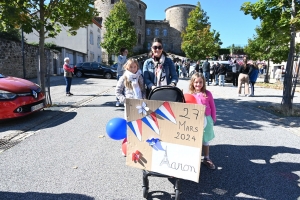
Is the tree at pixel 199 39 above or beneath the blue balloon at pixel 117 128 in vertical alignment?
above

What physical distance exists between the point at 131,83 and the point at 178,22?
66912 mm

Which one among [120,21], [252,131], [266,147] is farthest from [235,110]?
[120,21]

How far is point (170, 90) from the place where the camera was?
2.75m

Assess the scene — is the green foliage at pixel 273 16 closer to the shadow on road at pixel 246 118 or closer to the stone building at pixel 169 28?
the shadow on road at pixel 246 118

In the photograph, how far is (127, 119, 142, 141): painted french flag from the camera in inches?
100

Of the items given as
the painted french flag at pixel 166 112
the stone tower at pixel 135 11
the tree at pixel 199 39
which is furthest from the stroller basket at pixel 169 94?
the stone tower at pixel 135 11

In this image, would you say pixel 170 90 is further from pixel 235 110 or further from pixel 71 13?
pixel 71 13

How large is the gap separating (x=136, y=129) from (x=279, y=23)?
277 inches

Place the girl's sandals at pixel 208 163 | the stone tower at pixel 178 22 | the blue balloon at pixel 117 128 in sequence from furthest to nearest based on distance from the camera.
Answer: the stone tower at pixel 178 22
the girl's sandals at pixel 208 163
the blue balloon at pixel 117 128

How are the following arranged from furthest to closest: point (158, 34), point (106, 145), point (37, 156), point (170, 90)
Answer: point (158, 34) < point (106, 145) < point (37, 156) < point (170, 90)

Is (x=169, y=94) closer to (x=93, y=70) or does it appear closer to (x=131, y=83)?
(x=131, y=83)

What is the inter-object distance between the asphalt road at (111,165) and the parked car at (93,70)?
51.2 ft

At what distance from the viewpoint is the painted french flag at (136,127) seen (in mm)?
2549

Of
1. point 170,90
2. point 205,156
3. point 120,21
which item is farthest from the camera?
point 120,21
